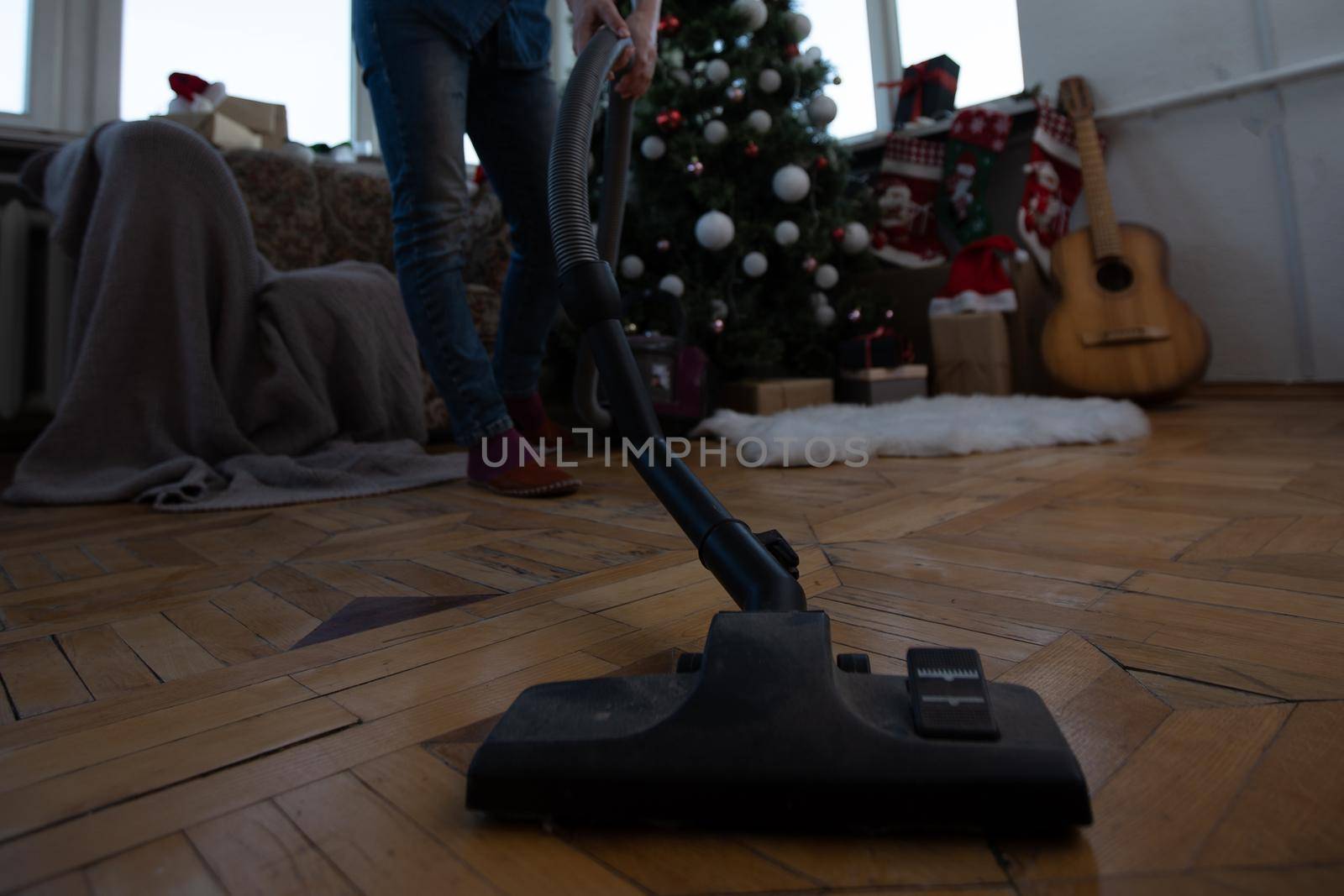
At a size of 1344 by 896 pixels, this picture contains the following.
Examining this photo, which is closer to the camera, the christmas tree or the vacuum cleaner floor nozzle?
the vacuum cleaner floor nozzle

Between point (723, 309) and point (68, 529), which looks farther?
point (723, 309)

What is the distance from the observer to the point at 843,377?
8.00 ft

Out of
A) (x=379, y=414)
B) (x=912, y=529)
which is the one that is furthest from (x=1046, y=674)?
(x=379, y=414)

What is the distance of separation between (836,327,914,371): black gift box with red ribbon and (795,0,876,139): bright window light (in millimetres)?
1267

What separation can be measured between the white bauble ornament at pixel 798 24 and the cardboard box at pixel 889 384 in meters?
1.07

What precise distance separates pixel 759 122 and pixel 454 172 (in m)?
1.44

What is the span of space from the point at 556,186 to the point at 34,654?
0.51 metres

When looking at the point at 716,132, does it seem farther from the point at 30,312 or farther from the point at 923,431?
the point at 30,312

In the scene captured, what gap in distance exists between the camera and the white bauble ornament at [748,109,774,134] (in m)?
2.31

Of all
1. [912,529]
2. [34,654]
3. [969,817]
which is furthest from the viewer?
[912,529]

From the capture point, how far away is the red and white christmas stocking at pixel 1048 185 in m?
2.45

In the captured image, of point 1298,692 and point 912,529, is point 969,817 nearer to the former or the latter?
point 1298,692

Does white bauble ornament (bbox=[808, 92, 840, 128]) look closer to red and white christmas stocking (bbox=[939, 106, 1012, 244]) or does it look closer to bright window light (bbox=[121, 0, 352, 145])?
red and white christmas stocking (bbox=[939, 106, 1012, 244])

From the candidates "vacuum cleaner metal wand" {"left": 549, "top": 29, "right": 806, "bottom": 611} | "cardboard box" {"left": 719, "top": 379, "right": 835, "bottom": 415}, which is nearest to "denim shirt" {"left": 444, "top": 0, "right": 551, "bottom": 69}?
"vacuum cleaner metal wand" {"left": 549, "top": 29, "right": 806, "bottom": 611}
